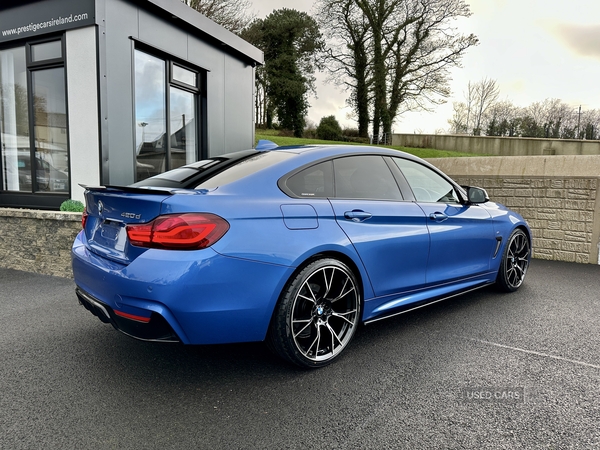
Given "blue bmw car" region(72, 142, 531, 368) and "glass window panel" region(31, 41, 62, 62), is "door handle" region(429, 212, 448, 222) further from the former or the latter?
"glass window panel" region(31, 41, 62, 62)

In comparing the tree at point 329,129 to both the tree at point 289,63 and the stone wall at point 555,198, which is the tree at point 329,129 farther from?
the stone wall at point 555,198

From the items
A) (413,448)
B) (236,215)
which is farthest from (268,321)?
(413,448)

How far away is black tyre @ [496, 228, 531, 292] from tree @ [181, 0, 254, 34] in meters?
17.6

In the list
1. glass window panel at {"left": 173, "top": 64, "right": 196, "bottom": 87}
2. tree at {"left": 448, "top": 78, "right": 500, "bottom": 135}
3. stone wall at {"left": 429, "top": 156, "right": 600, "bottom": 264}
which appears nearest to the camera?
stone wall at {"left": 429, "top": 156, "right": 600, "bottom": 264}

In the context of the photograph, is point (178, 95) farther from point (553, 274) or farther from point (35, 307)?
point (553, 274)

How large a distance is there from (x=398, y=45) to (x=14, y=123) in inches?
933

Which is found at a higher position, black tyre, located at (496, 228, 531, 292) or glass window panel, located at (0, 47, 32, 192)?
glass window panel, located at (0, 47, 32, 192)

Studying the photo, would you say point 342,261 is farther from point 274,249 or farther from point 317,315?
point 274,249

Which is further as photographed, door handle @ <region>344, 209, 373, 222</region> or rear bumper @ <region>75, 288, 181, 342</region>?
door handle @ <region>344, 209, 373, 222</region>

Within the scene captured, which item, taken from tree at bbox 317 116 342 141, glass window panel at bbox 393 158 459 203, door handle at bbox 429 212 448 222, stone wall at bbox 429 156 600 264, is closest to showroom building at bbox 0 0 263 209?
glass window panel at bbox 393 158 459 203

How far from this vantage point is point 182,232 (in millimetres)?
Result: 2184

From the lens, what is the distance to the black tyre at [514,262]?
4.39m

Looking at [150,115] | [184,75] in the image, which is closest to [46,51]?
[150,115]

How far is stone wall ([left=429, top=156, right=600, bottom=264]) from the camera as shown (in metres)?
6.41
